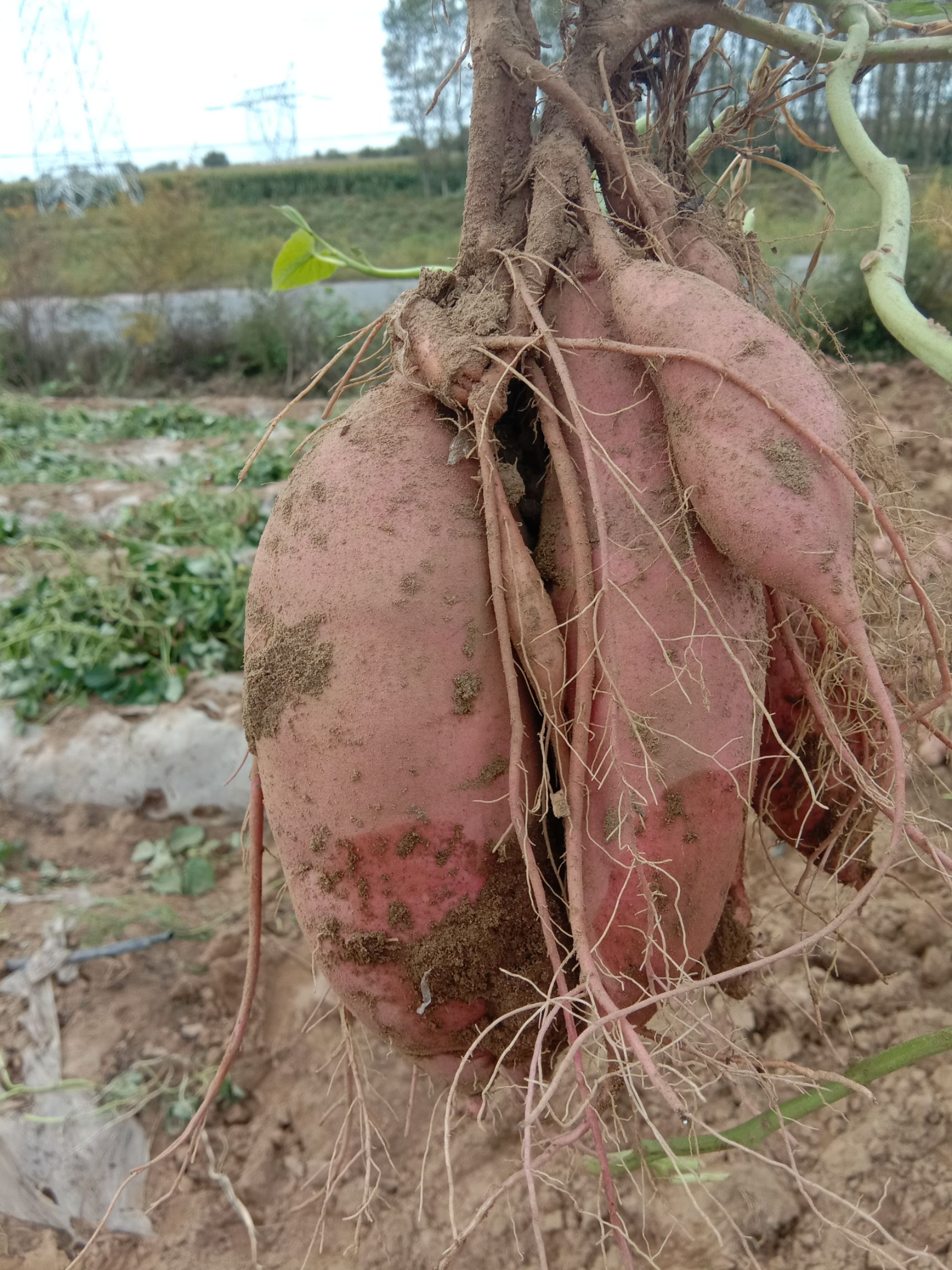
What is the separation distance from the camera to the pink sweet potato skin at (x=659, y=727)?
0.79m

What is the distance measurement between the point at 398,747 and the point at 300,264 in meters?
1.07

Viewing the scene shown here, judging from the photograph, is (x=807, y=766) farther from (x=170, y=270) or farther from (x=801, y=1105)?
(x=170, y=270)

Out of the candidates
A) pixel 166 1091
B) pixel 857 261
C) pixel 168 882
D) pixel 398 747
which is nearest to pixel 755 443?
pixel 398 747

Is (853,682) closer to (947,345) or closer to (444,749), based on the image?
(947,345)

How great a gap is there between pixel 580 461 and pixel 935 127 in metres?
6.24

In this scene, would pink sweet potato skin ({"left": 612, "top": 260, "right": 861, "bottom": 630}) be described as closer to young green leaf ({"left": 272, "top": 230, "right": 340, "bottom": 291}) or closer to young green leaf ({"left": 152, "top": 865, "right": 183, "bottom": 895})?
young green leaf ({"left": 272, "top": 230, "right": 340, "bottom": 291})

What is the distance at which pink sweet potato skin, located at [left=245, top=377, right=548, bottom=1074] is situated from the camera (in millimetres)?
815

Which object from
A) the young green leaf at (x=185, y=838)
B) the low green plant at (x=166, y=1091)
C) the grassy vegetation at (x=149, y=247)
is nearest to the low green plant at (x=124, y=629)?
the young green leaf at (x=185, y=838)

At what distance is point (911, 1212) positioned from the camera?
1.01 meters

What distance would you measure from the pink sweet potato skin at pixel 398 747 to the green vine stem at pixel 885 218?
43cm

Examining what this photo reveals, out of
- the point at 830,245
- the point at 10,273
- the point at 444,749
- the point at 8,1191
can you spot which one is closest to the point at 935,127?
the point at 830,245

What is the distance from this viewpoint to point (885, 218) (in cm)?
90

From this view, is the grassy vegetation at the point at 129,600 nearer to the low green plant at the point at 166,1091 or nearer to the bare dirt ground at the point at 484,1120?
the bare dirt ground at the point at 484,1120

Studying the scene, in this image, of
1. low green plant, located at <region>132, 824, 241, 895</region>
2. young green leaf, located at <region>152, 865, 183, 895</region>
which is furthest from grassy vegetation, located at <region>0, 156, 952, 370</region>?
young green leaf, located at <region>152, 865, 183, 895</region>
